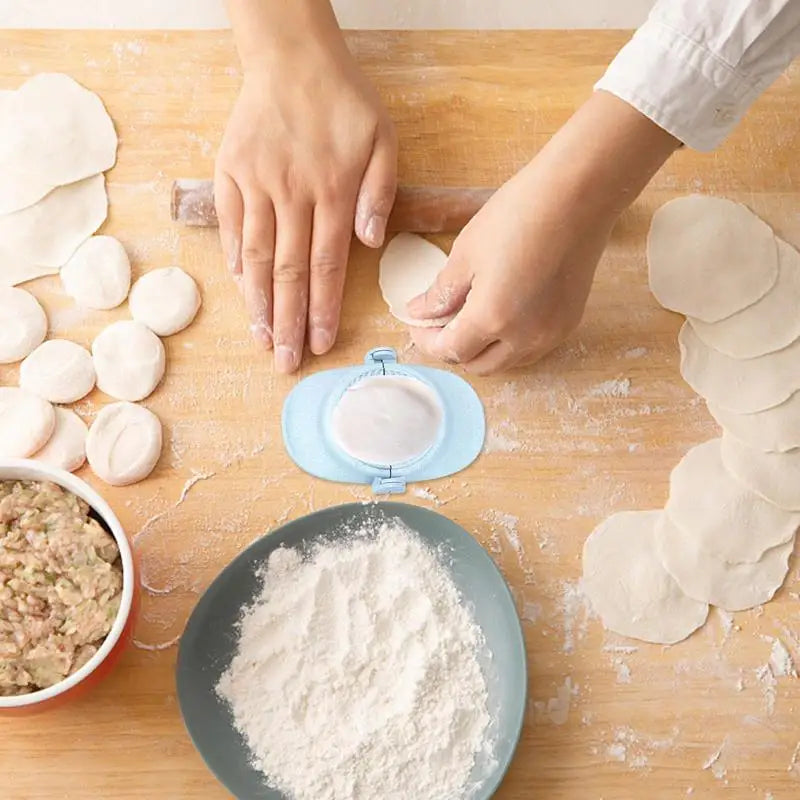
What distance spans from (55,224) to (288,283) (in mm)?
278

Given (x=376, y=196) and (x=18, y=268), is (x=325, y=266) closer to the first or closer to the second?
(x=376, y=196)

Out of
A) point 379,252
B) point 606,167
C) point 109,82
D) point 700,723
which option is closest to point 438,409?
point 379,252

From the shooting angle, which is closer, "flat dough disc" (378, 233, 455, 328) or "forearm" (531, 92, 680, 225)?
"forearm" (531, 92, 680, 225)

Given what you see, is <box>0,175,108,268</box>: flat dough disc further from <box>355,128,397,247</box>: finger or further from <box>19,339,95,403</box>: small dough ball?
<box>355,128,397,247</box>: finger

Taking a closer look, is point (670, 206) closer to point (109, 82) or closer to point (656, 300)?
point (656, 300)

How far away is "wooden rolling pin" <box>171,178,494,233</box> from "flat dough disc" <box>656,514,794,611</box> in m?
0.42

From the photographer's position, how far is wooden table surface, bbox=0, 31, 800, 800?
0.94 m

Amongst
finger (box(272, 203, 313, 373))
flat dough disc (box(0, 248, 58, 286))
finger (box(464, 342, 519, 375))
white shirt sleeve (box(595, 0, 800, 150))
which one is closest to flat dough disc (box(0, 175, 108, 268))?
flat dough disc (box(0, 248, 58, 286))

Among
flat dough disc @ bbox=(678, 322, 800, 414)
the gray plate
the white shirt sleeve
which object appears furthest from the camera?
flat dough disc @ bbox=(678, 322, 800, 414)

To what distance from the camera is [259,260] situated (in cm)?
103

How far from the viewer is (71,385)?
1010mm

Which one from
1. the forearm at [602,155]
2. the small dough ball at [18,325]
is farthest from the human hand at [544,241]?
the small dough ball at [18,325]

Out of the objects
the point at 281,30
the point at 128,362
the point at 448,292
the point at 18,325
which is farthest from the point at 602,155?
the point at 18,325

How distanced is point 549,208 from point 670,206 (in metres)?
0.26
